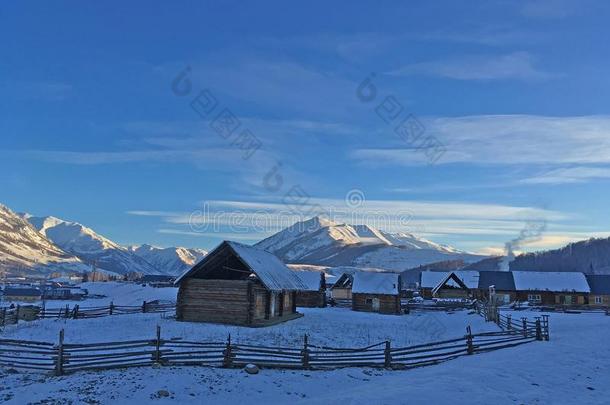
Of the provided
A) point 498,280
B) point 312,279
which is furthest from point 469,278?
point 312,279

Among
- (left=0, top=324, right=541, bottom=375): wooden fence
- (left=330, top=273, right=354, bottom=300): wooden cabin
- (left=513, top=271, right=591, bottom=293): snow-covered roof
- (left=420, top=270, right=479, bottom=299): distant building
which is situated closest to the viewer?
(left=0, top=324, right=541, bottom=375): wooden fence

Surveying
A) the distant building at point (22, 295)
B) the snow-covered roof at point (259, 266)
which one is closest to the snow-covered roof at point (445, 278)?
the snow-covered roof at point (259, 266)

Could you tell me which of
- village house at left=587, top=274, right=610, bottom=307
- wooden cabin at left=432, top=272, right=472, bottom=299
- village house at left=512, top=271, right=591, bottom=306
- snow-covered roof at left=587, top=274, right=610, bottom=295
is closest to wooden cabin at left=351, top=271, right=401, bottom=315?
wooden cabin at left=432, top=272, right=472, bottom=299

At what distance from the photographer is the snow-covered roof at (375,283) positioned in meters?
59.8

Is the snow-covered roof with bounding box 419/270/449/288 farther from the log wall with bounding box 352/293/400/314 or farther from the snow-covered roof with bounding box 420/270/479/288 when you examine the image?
the log wall with bounding box 352/293/400/314

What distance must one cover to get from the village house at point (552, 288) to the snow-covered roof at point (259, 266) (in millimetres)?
42051

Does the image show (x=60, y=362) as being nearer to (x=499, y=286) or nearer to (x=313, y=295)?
(x=313, y=295)

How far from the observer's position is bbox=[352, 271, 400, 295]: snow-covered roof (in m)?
59.8

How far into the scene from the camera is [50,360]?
22641mm

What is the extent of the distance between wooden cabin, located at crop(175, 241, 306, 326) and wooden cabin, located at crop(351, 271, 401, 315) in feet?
71.4

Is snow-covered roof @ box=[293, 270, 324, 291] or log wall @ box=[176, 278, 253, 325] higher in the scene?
snow-covered roof @ box=[293, 270, 324, 291]

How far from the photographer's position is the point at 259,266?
38.0m

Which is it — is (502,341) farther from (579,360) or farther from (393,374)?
(393,374)

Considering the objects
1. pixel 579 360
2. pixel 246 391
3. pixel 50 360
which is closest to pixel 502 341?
pixel 579 360
